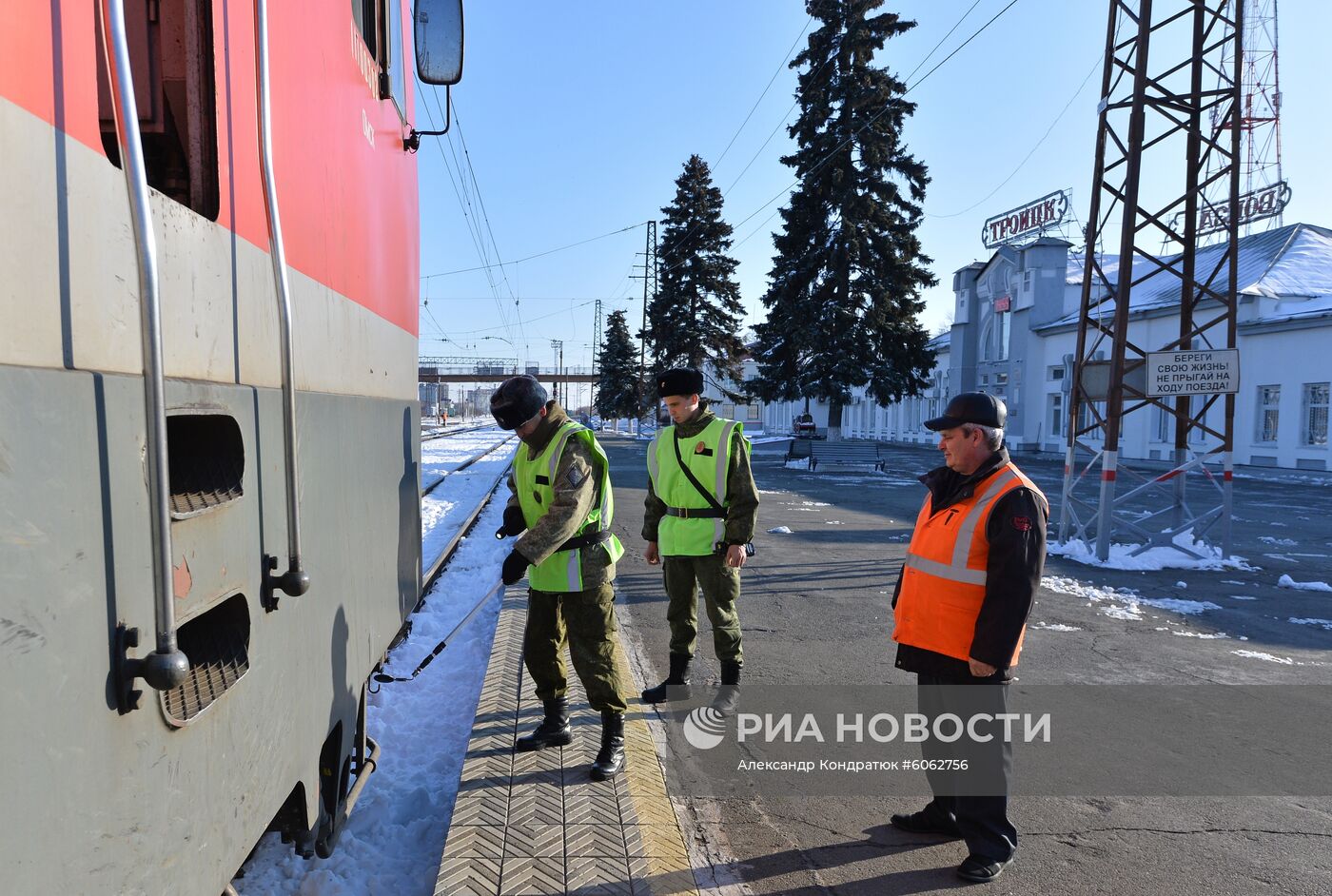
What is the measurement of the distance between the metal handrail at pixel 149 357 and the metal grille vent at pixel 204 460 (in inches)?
8.6

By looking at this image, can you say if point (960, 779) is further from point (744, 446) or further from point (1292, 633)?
point (1292, 633)

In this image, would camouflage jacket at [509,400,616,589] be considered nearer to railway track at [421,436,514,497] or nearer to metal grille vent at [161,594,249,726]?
metal grille vent at [161,594,249,726]

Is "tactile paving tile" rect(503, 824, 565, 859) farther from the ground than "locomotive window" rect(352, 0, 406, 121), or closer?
closer

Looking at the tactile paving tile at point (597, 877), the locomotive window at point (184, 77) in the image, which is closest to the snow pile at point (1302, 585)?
the tactile paving tile at point (597, 877)

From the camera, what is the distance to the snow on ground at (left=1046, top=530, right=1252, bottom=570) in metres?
9.38

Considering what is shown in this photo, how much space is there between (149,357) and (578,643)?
275cm

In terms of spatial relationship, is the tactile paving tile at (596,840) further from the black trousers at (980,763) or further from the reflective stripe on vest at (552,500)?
the black trousers at (980,763)

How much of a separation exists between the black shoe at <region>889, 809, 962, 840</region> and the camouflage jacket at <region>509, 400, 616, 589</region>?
162cm

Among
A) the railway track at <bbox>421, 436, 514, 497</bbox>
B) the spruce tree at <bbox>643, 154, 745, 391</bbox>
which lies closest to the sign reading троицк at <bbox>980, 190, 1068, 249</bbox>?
the spruce tree at <bbox>643, 154, 745, 391</bbox>

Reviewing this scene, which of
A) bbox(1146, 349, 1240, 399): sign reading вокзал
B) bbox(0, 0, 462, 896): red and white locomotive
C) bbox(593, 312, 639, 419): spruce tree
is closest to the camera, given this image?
bbox(0, 0, 462, 896): red and white locomotive

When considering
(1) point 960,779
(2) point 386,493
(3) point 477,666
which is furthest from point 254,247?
(3) point 477,666

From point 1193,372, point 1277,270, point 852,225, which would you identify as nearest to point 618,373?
point 852,225

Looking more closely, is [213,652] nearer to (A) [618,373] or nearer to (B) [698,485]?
(B) [698,485]

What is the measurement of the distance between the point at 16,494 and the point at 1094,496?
20.4m
